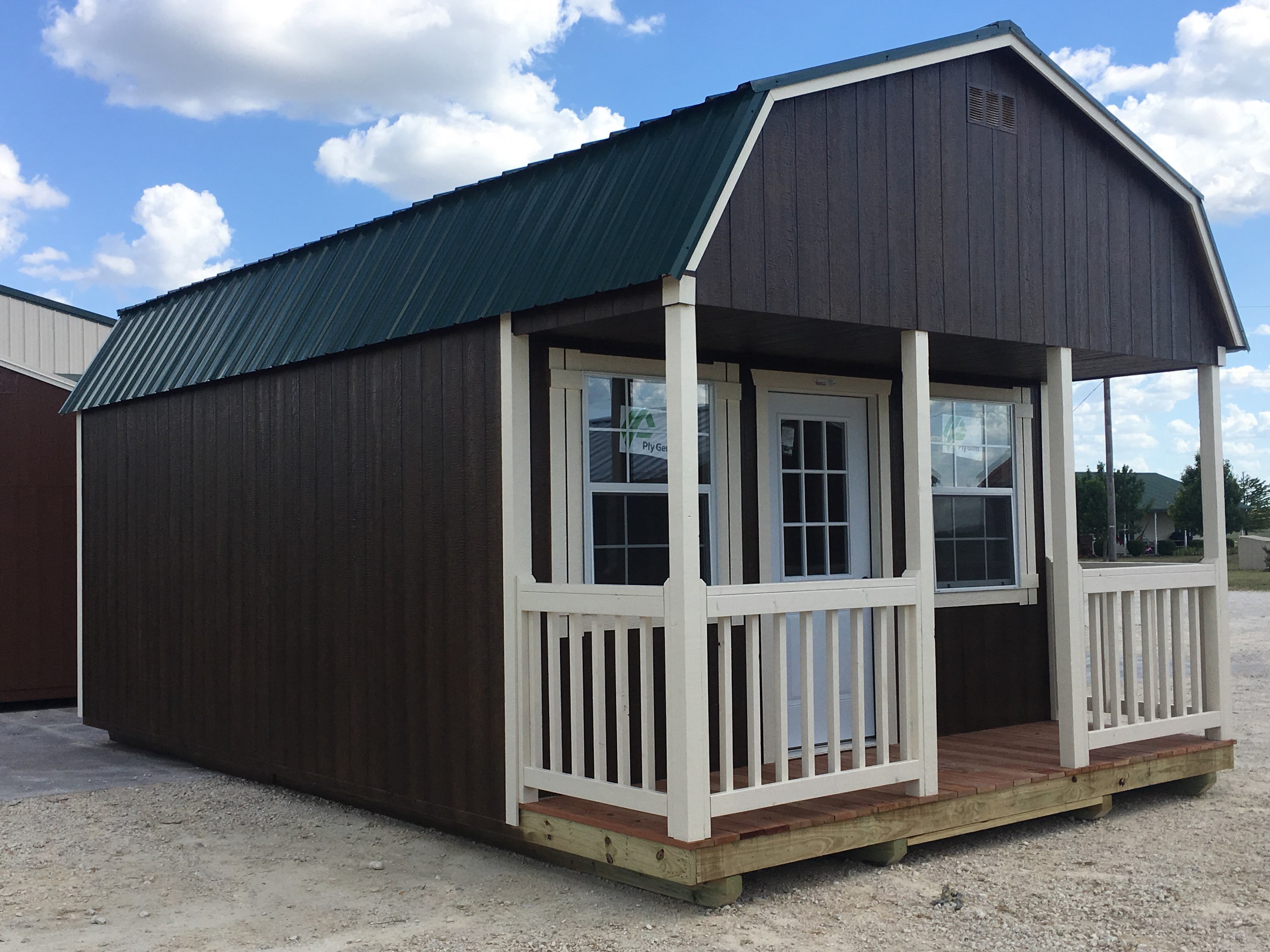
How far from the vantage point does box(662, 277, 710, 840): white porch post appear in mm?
4875

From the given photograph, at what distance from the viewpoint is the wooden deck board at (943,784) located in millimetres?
5145

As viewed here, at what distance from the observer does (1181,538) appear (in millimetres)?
63906

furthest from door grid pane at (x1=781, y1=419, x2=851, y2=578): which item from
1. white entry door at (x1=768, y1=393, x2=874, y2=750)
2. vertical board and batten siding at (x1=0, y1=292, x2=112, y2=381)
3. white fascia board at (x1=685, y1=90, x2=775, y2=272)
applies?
vertical board and batten siding at (x1=0, y1=292, x2=112, y2=381)

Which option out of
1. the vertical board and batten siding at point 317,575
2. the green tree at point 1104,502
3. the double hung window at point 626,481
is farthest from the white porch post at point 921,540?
the green tree at point 1104,502

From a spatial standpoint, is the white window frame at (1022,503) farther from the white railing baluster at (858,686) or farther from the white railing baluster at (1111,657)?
the white railing baluster at (858,686)

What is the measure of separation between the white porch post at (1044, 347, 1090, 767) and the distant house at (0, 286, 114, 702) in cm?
892

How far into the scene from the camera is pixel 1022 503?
27.0 ft

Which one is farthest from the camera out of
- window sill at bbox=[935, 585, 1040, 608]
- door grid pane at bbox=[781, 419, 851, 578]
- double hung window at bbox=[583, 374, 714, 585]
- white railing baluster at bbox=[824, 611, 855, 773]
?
window sill at bbox=[935, 585, 1040, 608]

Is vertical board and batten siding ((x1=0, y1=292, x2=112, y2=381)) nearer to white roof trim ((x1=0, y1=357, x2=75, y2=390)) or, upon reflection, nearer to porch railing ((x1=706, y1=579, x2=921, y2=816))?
white roof trim ((x1=0, y1=357, x2=75, y2=390))

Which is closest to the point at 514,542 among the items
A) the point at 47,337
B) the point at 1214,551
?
the point at 1214,551

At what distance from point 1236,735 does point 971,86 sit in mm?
5616

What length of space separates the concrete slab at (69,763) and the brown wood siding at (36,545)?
0.96 metres

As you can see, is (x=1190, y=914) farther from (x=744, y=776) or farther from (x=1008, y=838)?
(x=744, y=776)

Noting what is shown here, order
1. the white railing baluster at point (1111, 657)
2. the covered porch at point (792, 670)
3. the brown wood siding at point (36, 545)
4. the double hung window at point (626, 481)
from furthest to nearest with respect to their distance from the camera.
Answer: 1. the brown wood siding at point (36, 545)
2. the white railing baluster at point (1111, 657)
3. the double hung window at point (626, 481)
4. the covered porch at point (792, 670)
